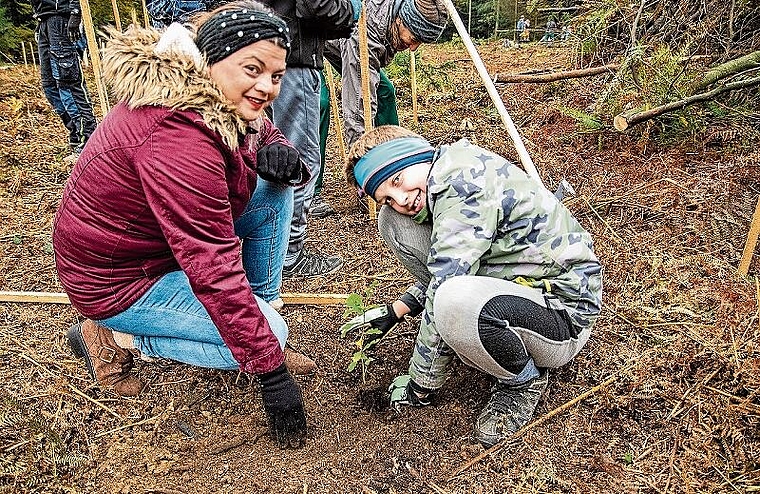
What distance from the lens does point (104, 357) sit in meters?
2.55

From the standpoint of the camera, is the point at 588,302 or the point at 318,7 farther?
the point at 318,7

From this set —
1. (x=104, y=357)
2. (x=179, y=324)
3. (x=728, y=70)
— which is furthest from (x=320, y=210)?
(x=728, y=70)

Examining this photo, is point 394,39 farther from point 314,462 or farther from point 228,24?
point 314,462

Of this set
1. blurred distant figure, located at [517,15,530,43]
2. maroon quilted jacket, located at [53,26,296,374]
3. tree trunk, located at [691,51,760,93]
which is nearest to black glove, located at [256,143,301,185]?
maroon quilted jacket, located at [53,26,296,374]

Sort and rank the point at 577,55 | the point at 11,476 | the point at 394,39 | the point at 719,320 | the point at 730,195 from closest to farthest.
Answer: the point at 11,476 → the point at 719,320 → the point at 730,195 → the point at 394,39 → the point at 577,55

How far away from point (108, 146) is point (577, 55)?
16.5 ft

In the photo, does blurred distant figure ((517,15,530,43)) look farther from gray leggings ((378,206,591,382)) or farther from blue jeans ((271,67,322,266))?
gray leggings ((378,206,591,382))

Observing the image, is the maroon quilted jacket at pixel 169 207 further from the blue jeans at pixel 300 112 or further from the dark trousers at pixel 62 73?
the dark trousers at pixel 62 73

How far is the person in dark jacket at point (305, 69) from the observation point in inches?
115

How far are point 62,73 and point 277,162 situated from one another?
3551 mm

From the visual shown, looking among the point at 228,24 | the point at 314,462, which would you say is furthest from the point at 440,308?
the point at 228,24

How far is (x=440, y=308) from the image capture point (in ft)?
6.61

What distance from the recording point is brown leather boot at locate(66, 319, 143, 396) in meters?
2.51

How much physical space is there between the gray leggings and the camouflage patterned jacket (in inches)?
2.8
